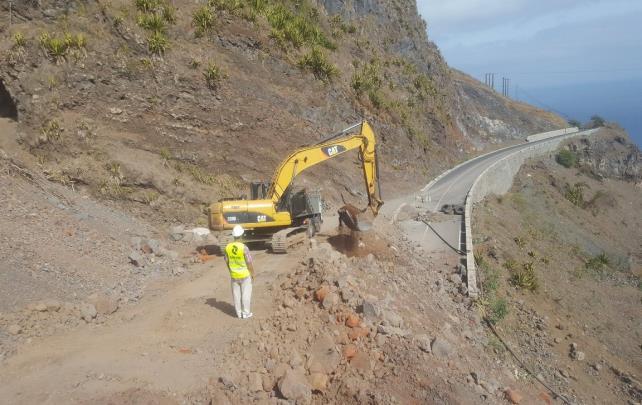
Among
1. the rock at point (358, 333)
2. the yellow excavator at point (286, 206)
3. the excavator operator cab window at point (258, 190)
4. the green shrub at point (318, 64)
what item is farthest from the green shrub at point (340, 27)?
the rock at point (358, 333)

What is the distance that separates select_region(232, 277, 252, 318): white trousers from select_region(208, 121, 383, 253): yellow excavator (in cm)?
451

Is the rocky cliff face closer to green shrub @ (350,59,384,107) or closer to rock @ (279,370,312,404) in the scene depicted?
green shrub @ (350,59,384,107)

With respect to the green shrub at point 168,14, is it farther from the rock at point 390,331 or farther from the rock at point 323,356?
the rock at point 390,331

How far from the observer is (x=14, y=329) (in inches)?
350

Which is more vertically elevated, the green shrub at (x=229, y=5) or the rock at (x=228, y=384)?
the green shrub at (x=229, y=5)

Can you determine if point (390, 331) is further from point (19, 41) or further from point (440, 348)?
point (19, 41)

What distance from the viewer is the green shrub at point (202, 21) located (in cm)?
2122

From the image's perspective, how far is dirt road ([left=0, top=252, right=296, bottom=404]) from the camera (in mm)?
7473

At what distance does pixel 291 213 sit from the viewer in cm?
1546

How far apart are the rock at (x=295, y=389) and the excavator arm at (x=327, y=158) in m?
7.73

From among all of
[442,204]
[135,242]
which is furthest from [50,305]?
[442,204]

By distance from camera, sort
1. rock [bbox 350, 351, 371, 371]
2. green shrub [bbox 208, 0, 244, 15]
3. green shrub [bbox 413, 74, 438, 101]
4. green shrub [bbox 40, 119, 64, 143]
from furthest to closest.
A: green shrub [bbox 413, 74, 438, 101] < green shrub [bbox 208, 0, 244, 15] < green shrub [bbox 40, 119, 64, 143] < rock [bbox 350, 351, 371, 371]

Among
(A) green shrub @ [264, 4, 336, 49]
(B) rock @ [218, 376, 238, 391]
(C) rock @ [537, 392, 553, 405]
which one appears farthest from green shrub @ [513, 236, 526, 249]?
(B) rock @ [218, 376, 238, 391]

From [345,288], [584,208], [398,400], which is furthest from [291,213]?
[584,208]
